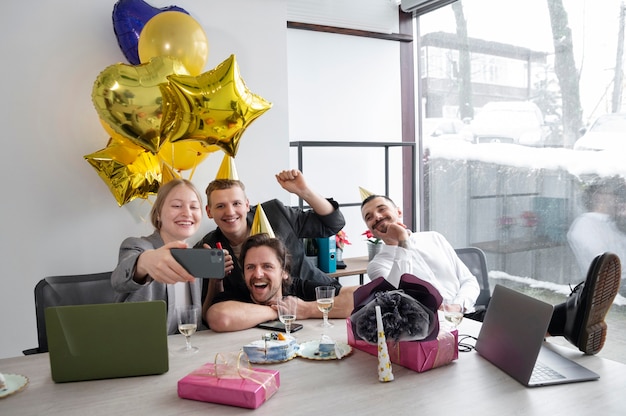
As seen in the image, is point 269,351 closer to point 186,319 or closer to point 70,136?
point 186,319

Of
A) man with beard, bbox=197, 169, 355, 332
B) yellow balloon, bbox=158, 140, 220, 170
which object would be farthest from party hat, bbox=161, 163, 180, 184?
man with beard, bbox=197, 169, 355, 332

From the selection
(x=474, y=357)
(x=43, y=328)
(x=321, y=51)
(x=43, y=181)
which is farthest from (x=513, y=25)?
(x=43, y=328)

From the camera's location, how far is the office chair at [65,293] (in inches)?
78.1

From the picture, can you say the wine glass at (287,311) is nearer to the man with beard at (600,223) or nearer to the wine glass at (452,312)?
the wine glass at (452,312)

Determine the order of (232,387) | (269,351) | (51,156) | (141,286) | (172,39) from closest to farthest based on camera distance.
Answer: (232,387) → (269,351) → (141,286) → (172,39) → (51,156)

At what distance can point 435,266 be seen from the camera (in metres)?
2.92

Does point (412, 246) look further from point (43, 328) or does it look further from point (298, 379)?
point (43, 328)

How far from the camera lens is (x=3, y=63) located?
254cm

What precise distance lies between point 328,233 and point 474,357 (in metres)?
1.57

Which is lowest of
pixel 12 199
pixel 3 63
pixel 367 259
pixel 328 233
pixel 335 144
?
pixel 367 259

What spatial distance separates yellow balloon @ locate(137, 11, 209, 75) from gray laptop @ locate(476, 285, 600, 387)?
162 cm

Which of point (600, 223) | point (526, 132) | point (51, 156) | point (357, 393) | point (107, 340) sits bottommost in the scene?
point (357, 393)

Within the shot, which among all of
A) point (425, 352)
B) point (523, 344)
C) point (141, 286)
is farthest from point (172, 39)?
point (523, 344)

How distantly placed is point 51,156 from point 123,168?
48cm
